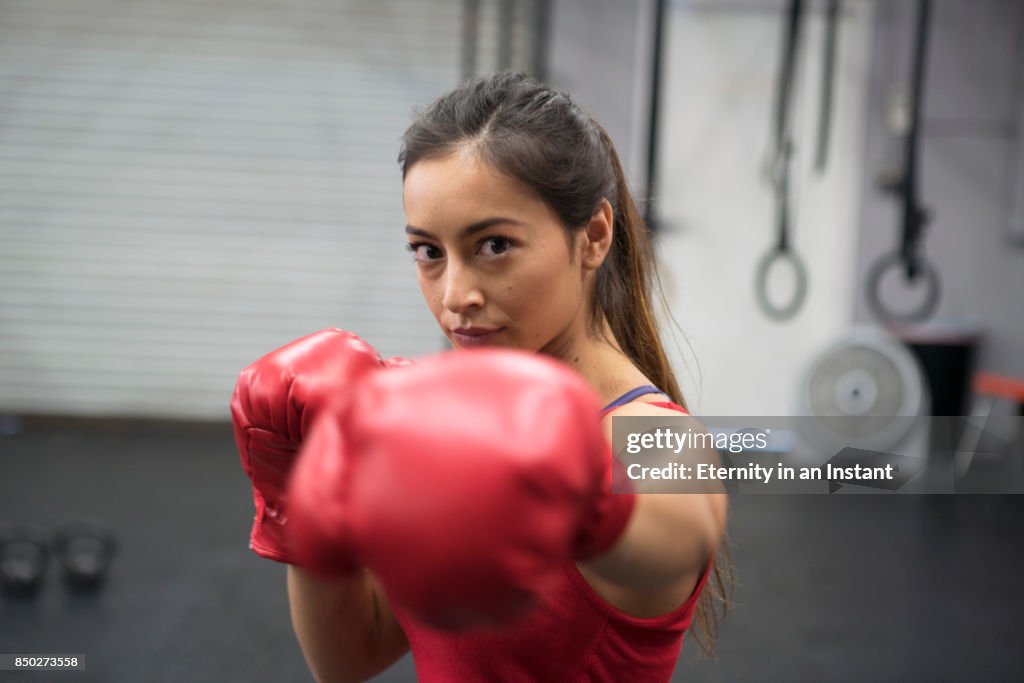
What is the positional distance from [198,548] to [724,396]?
2.93 metres

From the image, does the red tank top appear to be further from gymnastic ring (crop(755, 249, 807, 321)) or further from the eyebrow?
gymnastic ring (crop(755, 249, 807, 321))

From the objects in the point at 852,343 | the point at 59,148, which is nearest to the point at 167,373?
the point at 59,148

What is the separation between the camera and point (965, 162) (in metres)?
4.71

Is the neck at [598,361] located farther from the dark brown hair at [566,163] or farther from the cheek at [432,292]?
the cheek at [432,292]

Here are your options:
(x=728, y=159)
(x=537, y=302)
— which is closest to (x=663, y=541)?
(x=537, y=302)

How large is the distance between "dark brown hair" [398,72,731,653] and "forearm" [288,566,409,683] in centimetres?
41

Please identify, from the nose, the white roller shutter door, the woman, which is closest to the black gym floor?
the white roller shutter door

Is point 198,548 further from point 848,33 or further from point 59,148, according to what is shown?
point 848,33

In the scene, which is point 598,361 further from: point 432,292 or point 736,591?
point 736,591

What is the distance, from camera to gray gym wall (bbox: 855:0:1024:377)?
4629mm

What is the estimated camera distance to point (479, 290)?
32.1 inches

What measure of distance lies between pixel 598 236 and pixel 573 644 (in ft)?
1.43

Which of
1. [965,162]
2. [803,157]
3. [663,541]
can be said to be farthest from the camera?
[965,162]

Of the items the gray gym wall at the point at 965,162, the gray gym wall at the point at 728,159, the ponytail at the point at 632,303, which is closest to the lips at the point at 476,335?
the ponytail at the point at 632,303
